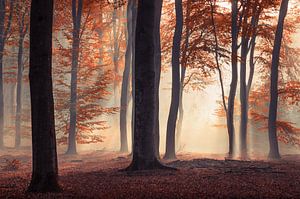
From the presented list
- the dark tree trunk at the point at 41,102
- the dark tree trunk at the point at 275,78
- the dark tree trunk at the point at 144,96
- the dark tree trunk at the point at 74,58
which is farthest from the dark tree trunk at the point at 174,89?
the dark tree trunk at the point at 41,102

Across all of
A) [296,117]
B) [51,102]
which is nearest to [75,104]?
[51,102]

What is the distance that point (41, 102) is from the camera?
31.7 ft

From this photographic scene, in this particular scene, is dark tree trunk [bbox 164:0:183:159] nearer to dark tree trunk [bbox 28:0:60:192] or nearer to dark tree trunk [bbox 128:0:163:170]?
dark tree trunk [bbox 128:0:163:170]

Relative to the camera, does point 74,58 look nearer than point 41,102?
No

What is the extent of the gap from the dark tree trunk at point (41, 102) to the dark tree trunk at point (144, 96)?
4.68m

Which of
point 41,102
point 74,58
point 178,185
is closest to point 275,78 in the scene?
point 74,58

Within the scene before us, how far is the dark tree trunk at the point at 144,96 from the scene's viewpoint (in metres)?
14.0

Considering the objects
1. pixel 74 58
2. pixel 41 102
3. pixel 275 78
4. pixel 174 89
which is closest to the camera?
pixel 41 102

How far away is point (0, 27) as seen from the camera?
3161cm

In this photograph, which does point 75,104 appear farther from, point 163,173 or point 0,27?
point 163,173

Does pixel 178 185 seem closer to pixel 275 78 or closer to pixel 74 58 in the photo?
pixel 275 78

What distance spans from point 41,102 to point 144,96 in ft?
Result: 16.6

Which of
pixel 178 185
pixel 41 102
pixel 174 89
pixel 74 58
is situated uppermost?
pixel 74 58

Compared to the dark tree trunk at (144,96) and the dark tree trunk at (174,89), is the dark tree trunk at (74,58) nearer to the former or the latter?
the dark tree trunk at (174,89)
